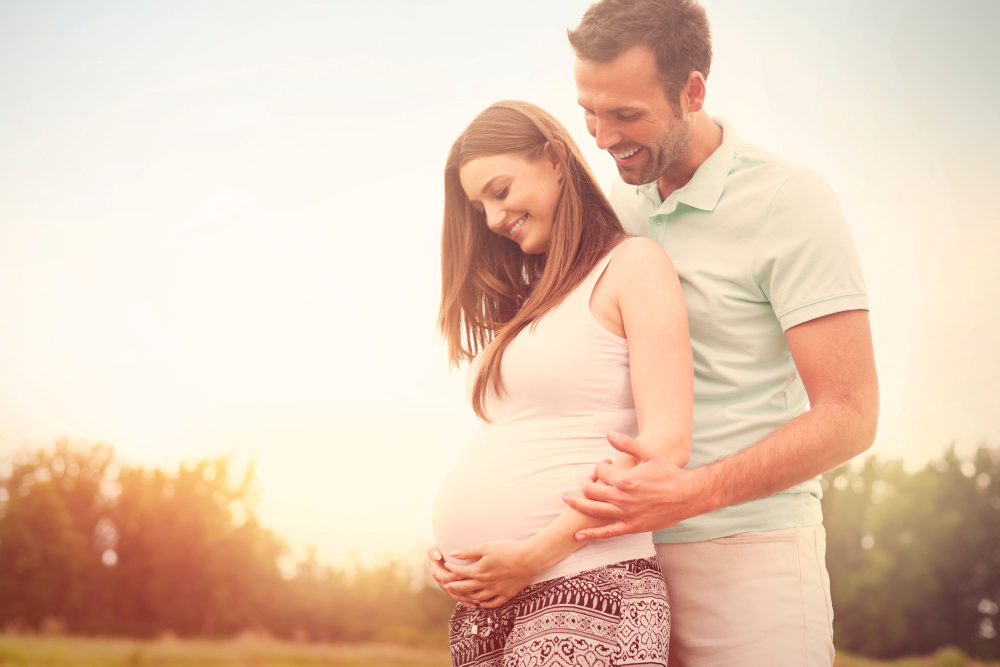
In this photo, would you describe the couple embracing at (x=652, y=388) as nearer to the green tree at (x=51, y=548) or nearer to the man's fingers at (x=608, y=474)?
the man's fingers at (x=608, y=474)

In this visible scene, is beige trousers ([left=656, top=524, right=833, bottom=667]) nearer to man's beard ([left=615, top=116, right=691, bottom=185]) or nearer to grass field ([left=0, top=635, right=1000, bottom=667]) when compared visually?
man's beard ([left=615, top=116, right=691, bottom=185])

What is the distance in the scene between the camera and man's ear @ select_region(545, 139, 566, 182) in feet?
6.31

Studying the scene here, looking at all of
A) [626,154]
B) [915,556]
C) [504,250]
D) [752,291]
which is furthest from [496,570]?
[915,556]

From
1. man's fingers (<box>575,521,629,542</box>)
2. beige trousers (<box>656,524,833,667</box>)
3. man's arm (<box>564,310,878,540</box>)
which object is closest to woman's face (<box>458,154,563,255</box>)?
man's arm (<box>564,310,878,540</box>)

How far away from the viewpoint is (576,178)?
192cm

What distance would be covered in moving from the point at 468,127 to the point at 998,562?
19446 mm

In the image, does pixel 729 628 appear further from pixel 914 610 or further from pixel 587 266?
pixel 914 610

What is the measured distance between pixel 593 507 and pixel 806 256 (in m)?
0.83

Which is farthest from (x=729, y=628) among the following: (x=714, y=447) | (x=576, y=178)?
(x=576, y=178)

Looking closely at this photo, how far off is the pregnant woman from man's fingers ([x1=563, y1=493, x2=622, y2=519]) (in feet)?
0.10

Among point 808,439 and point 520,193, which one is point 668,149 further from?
point 808,439

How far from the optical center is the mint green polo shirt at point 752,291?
1.68 meters

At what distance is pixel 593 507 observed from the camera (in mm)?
1403

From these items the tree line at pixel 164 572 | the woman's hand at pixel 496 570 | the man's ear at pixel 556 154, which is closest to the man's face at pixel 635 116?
the man's ear at pixel 556 154
